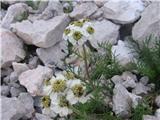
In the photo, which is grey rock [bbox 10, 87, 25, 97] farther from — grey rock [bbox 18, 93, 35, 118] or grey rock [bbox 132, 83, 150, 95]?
grey rock [bbox 132, 83, 150, 95]

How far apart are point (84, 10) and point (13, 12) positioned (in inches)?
23.4

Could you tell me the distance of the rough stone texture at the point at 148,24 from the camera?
3129 mm

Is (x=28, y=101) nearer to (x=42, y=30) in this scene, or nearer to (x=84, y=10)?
(x=42, y=30)

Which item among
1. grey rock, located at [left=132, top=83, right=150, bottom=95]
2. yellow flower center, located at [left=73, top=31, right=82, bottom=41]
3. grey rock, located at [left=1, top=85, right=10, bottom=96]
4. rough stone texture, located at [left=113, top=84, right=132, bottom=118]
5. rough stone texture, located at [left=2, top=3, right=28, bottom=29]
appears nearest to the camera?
yellow flower center, located at [left=73, top=31, right=82, bottom=41]

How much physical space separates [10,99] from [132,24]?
1026mm

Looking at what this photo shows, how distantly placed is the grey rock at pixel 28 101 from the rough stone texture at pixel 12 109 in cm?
4

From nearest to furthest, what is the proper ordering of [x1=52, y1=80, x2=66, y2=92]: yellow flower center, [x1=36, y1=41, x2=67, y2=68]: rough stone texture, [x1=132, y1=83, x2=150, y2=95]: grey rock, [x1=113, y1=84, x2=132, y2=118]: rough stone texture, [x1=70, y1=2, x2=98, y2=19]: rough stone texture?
[x1=52, y1=80, x2=66, y2=92]: yellow flower center
[x1=113, y1=84, x2=132, y2=118]: rough stone texture
[x1=132, y1=83, x2=150, y2=95]: grey rock
[x1=36, y1=41, x2=67, y2=68]: rough stone texture
[x1=70, y1=2, x2=98, y2=19]: rough stone texture

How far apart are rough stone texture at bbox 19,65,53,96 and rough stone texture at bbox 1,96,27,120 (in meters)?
0.14

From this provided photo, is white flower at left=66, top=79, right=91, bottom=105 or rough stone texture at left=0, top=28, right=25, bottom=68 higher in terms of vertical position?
white flower at left=66, top=79, right=91, bottom=105

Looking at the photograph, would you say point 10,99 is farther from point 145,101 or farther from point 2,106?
point 145,101

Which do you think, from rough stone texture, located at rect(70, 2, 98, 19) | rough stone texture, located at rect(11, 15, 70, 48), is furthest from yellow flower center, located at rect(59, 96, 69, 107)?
rough stone texture, located at rect(70, 2, 98, 19)

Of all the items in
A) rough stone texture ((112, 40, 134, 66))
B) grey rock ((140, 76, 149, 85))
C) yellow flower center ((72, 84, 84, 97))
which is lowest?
grey rock ((140, 76, 149, 85))

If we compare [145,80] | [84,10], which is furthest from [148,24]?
[84,10]

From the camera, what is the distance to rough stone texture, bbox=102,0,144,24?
3.35 metres
